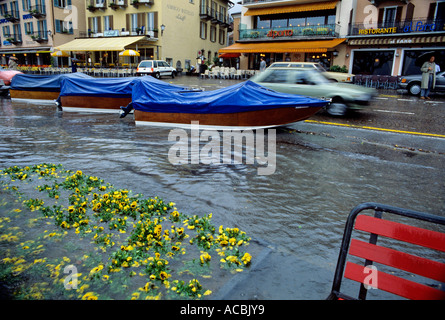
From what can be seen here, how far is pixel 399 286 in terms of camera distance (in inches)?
79.7

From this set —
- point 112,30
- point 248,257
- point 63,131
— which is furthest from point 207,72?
point 248,257

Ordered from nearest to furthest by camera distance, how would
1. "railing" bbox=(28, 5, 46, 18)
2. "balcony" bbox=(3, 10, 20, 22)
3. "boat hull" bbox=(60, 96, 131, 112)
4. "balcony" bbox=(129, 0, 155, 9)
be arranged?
"boat hull" bbox=(60, 96, 131, 112) → "balcony" bbox=(129, 0, 155, 9) → "railing" bbox=(28, 5, 46, 18) → "balcony" bbox=(3, 10, 20, 22)

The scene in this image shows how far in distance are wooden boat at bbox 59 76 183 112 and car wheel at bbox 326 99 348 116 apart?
22.7 feet

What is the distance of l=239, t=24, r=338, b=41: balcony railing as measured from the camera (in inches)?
1128

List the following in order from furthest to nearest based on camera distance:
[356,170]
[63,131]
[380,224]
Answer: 1. [63,131]
2. [356,170]
3. [380,224]

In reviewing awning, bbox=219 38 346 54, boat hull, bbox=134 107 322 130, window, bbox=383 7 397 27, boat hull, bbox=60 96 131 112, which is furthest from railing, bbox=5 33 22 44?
boat hull, bbox=134 107 322 130

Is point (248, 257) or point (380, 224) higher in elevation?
point (380, 224)

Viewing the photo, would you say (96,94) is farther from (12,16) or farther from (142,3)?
(12,16)

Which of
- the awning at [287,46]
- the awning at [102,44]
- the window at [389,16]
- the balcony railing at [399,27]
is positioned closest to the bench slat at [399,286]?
the awning at [287,46]

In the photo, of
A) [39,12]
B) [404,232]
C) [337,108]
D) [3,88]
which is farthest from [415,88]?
[39,12]

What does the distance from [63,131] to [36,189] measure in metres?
4.94

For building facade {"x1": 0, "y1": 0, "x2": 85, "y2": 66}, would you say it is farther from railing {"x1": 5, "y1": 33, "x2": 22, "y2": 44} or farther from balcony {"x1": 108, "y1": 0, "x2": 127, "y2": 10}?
balcony {"x1": 108, "y1": 0, "x2": 127, "y2": 10}

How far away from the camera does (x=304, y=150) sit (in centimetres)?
725

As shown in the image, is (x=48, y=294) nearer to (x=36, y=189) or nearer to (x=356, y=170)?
(x=36, y=189)
